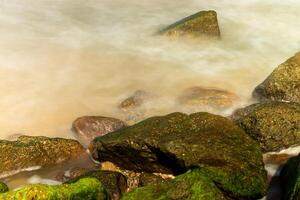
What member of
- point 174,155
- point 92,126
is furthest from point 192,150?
point 92,126

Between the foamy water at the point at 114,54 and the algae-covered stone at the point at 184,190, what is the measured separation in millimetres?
3303

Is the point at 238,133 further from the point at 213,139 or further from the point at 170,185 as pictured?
the point at 170,185

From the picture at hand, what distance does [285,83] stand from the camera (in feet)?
28.6

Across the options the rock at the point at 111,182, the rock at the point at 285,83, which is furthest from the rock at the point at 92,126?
the rock at the point at 285,83

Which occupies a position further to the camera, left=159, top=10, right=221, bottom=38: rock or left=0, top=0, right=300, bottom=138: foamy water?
left=159, top=10, right=221, bottom=38: rock

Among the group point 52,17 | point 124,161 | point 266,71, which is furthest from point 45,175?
point 52,17

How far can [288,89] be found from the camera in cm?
867

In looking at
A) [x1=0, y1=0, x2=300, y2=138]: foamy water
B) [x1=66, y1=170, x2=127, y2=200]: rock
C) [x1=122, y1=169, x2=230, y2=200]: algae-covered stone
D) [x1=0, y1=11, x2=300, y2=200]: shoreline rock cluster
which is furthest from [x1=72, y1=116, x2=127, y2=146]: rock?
[x1=122, y1=169, x2=230, y2=200]: algae-covered stone

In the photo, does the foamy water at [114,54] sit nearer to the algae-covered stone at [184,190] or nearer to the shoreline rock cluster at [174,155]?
the shoreline rock cluster at [174,155]

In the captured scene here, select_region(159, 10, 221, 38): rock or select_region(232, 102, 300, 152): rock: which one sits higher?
select_region(159, 10, 221, 38): rock

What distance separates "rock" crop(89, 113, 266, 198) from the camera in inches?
232

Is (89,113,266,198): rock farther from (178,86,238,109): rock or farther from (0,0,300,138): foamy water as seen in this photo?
(178,86,238,109): rock

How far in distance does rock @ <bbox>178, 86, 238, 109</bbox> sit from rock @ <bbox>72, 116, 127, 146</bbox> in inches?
67.8

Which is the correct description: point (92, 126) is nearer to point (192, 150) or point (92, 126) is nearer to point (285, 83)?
point (192, 150)
